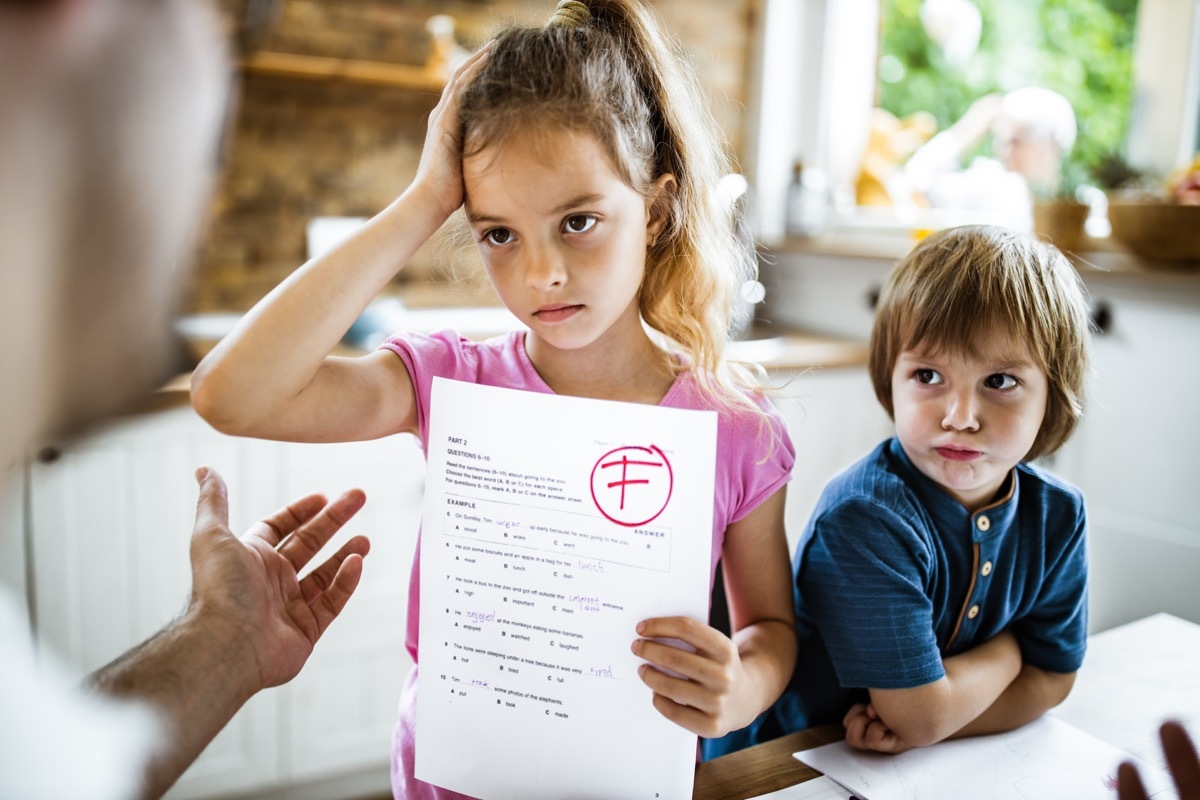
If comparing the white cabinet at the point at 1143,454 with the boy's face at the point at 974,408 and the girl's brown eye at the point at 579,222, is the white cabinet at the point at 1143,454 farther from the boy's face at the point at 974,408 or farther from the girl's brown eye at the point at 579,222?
the girl's brown eye at the point at 579,222

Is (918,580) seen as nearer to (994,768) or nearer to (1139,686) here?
(994,768)

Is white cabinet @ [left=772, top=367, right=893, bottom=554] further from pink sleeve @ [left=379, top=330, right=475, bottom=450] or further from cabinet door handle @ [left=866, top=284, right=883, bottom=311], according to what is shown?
pink sleeve @ [left=379, top=330, right=475, bottom=450]

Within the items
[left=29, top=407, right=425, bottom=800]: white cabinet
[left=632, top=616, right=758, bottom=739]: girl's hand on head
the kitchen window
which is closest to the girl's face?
[left=632, top=616, right=758, bottom=739]: girl's hand on head

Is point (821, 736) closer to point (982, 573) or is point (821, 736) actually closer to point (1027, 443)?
point (982, 573)

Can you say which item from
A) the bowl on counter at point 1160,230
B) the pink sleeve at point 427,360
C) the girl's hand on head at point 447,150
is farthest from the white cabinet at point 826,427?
the girl's hand on head at point 447,150

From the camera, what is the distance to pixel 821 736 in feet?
2.66

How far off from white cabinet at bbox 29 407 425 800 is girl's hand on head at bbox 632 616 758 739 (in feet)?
3.49

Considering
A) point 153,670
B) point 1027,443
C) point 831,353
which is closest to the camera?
point 153,670

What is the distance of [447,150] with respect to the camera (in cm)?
72

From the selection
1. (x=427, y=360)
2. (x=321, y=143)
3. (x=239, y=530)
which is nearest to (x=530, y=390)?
(x=427, y=360)

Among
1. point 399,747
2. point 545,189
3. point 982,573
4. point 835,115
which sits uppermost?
point 835,115

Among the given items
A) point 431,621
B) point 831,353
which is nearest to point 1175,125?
point 831,353

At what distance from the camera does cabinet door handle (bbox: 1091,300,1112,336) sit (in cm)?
175

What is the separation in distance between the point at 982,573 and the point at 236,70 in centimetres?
78
